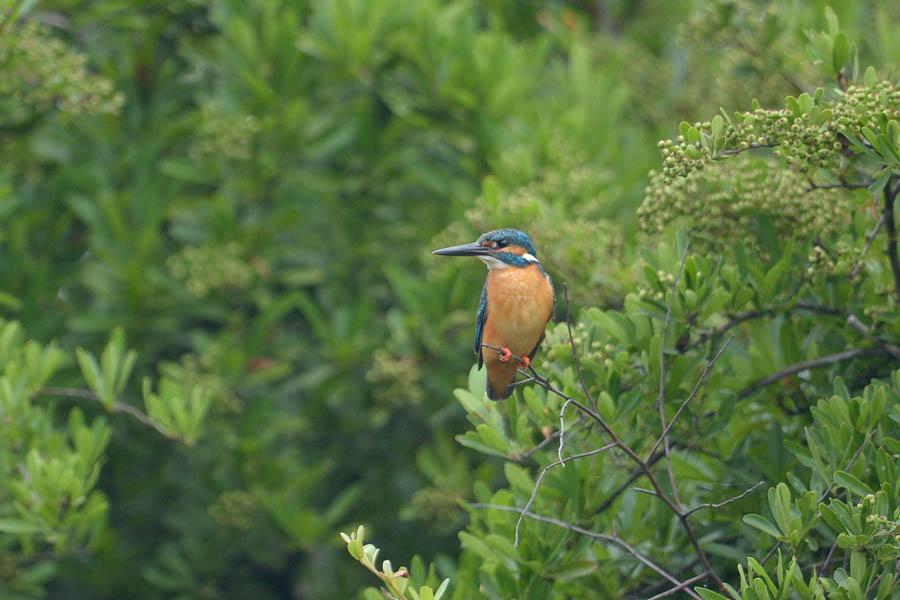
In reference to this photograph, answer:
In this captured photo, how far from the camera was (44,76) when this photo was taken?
3.84m

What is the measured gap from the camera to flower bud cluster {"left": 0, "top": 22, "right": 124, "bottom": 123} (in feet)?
12.4

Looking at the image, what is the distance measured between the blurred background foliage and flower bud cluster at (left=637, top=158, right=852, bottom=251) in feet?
4.25

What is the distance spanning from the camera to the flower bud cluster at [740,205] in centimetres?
281

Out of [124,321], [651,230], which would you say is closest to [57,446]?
[124,321]

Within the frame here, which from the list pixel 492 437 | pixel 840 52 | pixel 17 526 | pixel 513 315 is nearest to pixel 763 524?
pixel 492 437

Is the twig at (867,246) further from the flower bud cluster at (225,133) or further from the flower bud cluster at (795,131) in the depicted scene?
the flower bud cluster at (225,133)

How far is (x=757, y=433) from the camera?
10.1 feet

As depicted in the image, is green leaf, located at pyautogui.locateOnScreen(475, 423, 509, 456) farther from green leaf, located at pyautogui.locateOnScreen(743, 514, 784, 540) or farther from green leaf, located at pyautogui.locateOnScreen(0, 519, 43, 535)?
green leaf, located at pyautogui.locateOnScreen(0, 519, 43, 535)

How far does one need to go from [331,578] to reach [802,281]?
312 cm

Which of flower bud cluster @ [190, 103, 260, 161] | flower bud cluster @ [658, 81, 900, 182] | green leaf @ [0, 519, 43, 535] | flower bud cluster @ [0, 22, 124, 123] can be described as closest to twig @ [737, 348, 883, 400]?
flower bud cluster @ [658, 81, 900, 182]

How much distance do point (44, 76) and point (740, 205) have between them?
272 centimetres

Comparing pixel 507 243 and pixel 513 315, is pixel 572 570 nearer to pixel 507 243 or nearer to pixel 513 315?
pixel 513 315

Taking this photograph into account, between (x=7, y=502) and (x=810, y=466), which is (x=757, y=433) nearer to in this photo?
(x=810, y=466)

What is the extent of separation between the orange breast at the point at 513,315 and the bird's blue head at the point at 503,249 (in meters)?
0.04
